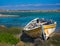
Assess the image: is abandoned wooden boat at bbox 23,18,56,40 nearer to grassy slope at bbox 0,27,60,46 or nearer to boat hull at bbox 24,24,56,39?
boat hull at bbox 24,24,56,39

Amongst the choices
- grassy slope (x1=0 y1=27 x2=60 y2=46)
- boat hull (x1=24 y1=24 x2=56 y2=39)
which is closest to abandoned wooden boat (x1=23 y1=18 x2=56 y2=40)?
boat hull (x1=24 y1=24 x2=56 y2=39)

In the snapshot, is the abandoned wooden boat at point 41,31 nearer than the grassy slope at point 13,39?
No

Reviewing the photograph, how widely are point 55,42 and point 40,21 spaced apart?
21.6 ft

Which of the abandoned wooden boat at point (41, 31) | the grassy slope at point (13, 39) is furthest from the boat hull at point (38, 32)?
the grassy slope at point (13, 39)

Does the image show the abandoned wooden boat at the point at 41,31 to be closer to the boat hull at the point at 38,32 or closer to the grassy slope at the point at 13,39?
the boat hull at the point at 38,32

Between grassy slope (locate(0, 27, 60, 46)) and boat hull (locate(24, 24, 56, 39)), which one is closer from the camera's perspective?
grassy slope (locate(0, 27, 60, 46))

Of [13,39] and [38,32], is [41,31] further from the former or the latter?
[13,39]

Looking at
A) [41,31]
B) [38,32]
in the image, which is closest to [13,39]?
[38,32]

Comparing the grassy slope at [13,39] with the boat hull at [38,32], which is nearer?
the grassy slope at [13,39]

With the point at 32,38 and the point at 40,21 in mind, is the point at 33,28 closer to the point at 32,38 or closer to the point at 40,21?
the point at 32,38

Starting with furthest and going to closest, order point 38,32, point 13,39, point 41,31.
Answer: point 41,31 → point 38,32 → point 13,39

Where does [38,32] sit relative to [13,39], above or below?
below

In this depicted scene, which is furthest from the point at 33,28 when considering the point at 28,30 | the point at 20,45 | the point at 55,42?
the point at 20,45

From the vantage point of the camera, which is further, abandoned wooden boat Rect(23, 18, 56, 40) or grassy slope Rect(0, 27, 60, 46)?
abandoned wooden boat Rect(23, 18, 56, 40)
